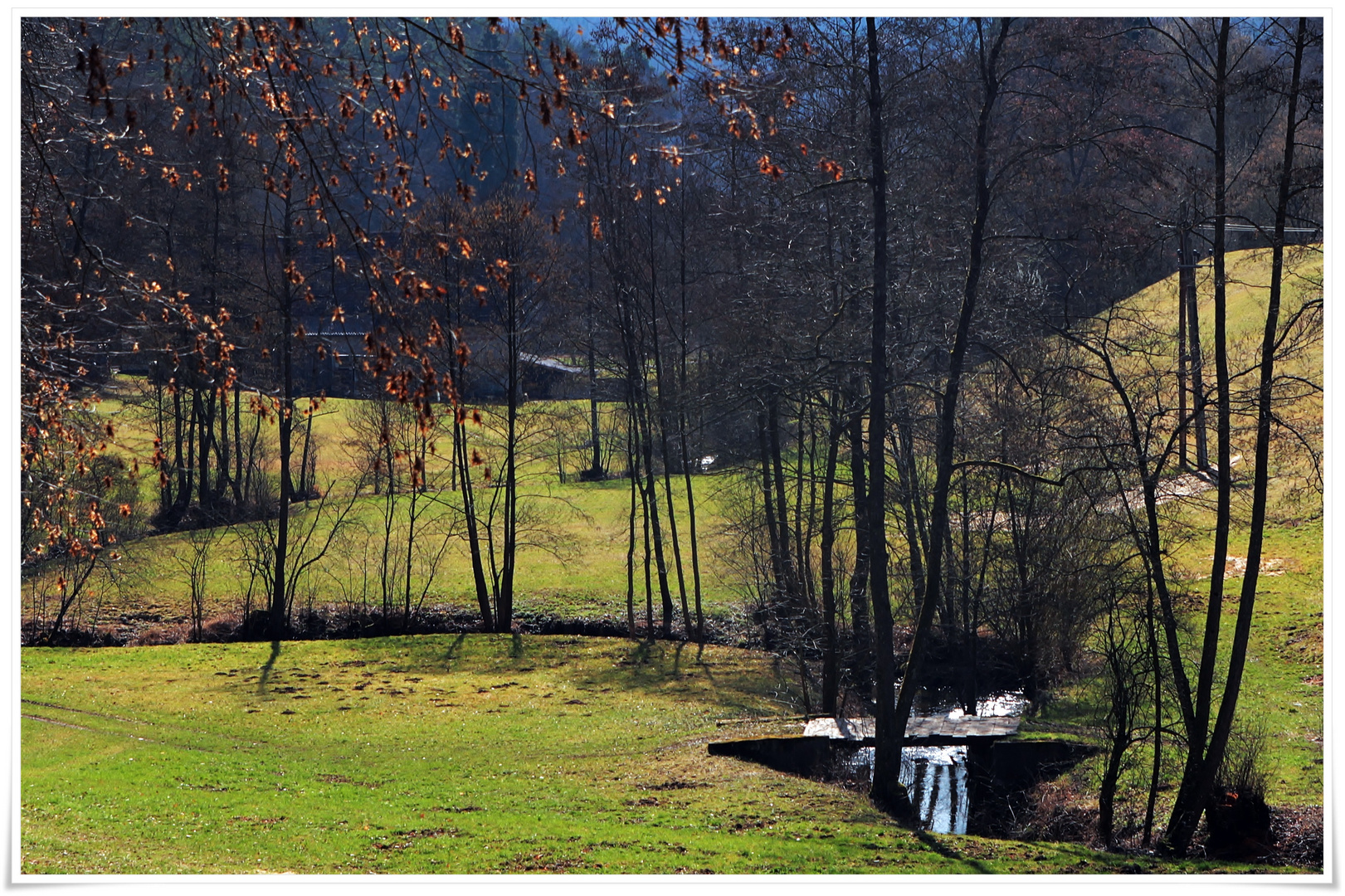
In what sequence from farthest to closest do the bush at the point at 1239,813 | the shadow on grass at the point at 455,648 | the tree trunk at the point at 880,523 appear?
the shadow on grass at the point at 455,648, the tree trunk at the point at 880,523, the bush at the point at 1239,813

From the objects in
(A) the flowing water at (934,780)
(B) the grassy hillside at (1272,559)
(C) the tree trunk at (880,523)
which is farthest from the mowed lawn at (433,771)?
(B) the grassy hillside at (1272,559)

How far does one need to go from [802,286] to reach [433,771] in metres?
9.57

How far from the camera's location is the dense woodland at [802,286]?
209 inches

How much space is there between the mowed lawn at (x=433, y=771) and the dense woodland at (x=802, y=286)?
157 cm

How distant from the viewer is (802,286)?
18.0m

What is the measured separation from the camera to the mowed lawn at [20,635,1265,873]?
8.86m

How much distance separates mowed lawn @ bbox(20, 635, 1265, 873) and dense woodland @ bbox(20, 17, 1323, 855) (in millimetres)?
1575

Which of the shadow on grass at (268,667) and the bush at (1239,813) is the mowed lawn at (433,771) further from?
the bush at (1239,813)

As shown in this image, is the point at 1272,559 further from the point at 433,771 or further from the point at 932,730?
the point at 433,771

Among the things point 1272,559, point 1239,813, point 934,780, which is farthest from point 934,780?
point 1272,559

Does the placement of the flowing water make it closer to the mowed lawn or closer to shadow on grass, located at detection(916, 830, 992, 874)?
the mowed lawn

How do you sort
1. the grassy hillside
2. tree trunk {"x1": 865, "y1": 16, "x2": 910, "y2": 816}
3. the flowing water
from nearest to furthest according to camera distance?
the grassy hillside
tree trunk {"x1": 865, "y1": 16, "x2": 910, "y2": 816}
the flowing water

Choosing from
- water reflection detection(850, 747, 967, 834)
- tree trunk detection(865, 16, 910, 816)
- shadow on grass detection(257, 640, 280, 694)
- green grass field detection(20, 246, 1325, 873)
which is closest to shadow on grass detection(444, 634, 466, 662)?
green grass field detection(20, 246, 1325, 873)

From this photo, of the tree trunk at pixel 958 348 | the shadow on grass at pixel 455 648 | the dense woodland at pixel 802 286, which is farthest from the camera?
the shadow on grass at pixel 455 648
